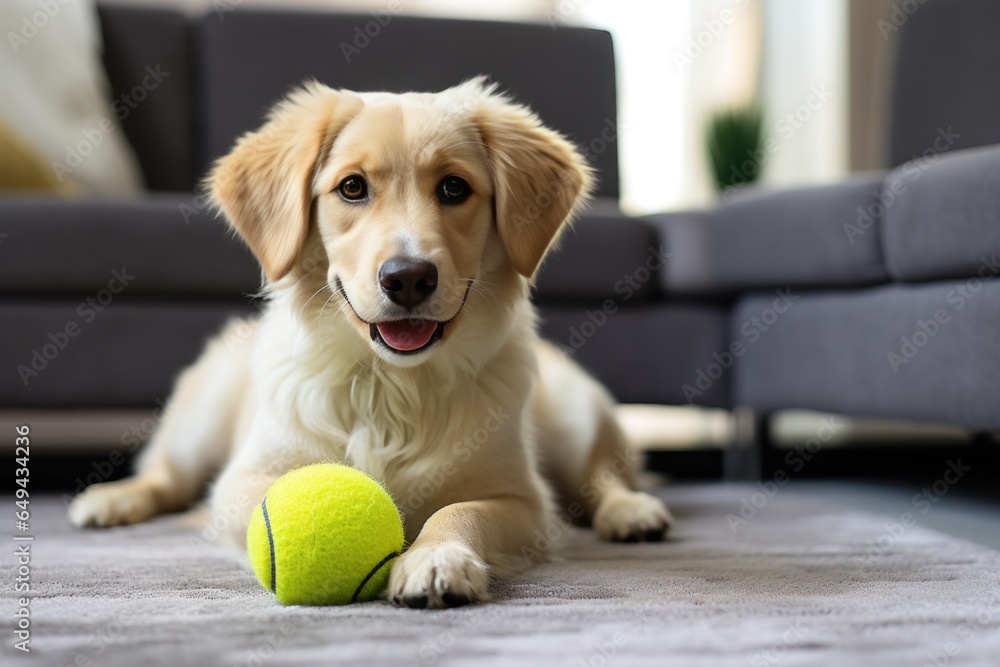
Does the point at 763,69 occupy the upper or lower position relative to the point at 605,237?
upper

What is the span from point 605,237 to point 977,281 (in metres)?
1.26

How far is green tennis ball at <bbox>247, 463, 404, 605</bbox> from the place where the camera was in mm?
1450

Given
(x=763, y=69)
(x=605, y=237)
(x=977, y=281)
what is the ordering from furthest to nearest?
(x=763, y=69) < (x=605, y=237) < (x=977, y=281)

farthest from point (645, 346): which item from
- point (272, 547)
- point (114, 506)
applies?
point (272, 547)

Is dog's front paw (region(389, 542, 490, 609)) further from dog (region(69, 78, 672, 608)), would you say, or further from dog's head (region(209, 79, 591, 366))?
dog's head (region(209, 79, 591, 366))

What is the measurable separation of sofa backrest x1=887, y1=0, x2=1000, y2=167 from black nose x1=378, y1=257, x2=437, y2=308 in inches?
130

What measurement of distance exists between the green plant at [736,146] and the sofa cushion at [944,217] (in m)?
2.97

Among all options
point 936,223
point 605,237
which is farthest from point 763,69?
point 936,223

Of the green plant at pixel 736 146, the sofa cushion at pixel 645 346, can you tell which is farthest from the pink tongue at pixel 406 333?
the green plant at pixel 736 146

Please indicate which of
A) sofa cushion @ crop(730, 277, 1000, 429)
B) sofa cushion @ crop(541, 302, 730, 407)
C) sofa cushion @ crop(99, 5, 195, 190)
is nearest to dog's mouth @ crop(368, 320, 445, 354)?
sofa cushion @ crop(730, 277, 1000, 429)

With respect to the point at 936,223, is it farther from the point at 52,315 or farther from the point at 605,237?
the point at 52,315

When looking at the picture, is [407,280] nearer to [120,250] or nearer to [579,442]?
[579,442]

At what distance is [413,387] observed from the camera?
1900 millimetres

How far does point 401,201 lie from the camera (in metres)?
1.77
